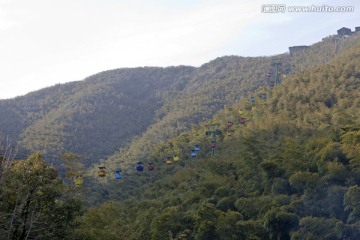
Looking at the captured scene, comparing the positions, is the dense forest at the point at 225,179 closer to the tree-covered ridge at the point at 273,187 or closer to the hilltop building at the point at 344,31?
the tree-covered ridge at the point at 273,187

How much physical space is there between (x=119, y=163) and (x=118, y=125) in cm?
2767

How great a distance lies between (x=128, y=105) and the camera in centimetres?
9744

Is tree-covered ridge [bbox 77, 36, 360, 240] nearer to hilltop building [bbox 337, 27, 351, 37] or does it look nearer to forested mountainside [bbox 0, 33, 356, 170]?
forested mountainside [bbox 0, 33, 356, 170]

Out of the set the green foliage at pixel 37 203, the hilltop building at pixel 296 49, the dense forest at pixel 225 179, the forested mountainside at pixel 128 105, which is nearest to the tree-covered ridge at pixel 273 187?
the dense forest at pixel 225 179

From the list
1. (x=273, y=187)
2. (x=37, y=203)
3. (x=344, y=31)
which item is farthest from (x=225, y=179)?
(x=344, y=31)

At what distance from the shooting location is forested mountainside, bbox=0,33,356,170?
68312 mm

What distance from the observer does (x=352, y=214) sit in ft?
67.5

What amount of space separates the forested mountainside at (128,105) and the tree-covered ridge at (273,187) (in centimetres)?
2420

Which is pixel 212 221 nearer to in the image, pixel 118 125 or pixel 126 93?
pixel 118 125

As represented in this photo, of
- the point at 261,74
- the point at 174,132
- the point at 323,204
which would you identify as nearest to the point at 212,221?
the point at 323,204

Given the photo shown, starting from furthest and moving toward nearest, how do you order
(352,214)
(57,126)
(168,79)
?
(168,79)
(57,126)
(352,214)

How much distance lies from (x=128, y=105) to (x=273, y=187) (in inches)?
2931

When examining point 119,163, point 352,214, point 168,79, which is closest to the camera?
point 352,214

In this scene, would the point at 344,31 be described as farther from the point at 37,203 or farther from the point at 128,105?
the point at 37,203
